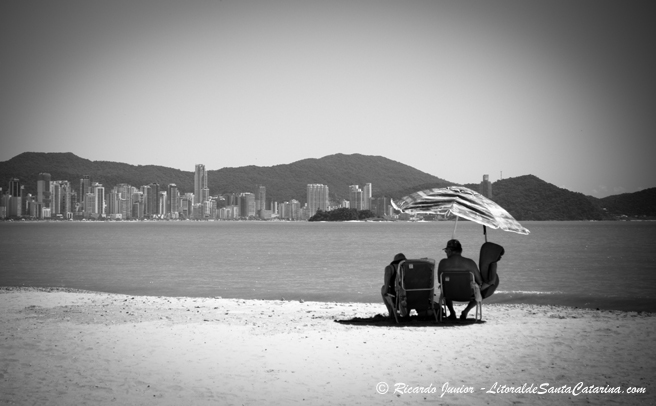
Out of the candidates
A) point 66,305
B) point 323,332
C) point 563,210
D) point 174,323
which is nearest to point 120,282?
point 66,305

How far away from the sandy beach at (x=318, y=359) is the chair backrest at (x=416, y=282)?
388mm

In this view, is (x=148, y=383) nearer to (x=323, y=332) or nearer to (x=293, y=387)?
(x=293, y=387)

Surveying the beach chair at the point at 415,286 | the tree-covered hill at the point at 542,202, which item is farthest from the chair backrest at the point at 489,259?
the tree-covered hill at the point at 542,202

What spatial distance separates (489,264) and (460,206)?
106 cm

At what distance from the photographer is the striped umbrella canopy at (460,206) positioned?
944 cm

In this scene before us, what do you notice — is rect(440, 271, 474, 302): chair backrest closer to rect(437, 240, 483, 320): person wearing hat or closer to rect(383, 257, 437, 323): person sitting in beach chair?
rect(437, 240, 483, 320): person wearing hat

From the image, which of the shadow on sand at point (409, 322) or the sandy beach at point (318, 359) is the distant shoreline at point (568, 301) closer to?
the sandy beach at point (318, 359)

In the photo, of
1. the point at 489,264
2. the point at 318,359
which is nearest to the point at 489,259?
the point at 489,264

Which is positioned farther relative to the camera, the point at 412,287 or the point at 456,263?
the point at 412,287

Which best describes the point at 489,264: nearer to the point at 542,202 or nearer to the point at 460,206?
the point at 460,206

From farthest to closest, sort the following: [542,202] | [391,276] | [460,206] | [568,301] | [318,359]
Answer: [542,202] → [568,301] → [460,206] → [391,276] → [318,359]

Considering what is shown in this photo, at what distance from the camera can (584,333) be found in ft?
30.2

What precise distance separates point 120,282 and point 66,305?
12486 millimetres

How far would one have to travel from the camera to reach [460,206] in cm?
977
